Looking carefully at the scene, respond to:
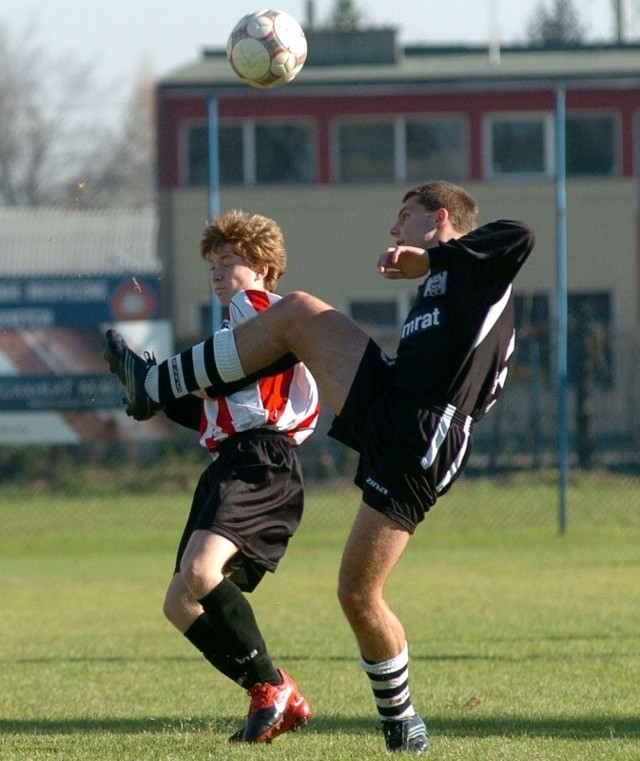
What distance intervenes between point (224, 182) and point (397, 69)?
176 inches

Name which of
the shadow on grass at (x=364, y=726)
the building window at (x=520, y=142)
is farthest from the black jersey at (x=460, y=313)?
the building window at (x=520, y=142)

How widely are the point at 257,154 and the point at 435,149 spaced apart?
3636 millimetres

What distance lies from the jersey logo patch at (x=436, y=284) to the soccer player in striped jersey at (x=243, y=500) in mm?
752

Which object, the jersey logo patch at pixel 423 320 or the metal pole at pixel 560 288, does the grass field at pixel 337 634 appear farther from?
the jersey logo patch at pixel 423 320

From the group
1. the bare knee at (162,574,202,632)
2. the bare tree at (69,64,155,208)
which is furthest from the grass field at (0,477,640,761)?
the bare tree at (69,64,155,208)

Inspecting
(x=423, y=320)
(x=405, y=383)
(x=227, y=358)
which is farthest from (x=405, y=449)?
(x=227, y=358)

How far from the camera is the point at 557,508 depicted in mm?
16688

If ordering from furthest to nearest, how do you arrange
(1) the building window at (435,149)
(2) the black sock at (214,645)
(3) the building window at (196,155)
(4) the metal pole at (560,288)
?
(1) the building window at (435,149)
(3) the building window at (196,155)
(4) the metal pole at (560,288)
(2) the black sock at (214,645)

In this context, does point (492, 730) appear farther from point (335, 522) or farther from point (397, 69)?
point (397, 69)

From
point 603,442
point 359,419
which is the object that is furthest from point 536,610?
point 603,442

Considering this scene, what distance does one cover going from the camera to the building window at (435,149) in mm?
28656

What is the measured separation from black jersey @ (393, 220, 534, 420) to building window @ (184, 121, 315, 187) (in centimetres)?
2348

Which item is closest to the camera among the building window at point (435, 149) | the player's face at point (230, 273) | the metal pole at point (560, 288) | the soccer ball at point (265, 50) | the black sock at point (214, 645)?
the black sock at point (214, 645)

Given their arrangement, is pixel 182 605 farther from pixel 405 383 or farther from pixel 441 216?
pixel 441 216
